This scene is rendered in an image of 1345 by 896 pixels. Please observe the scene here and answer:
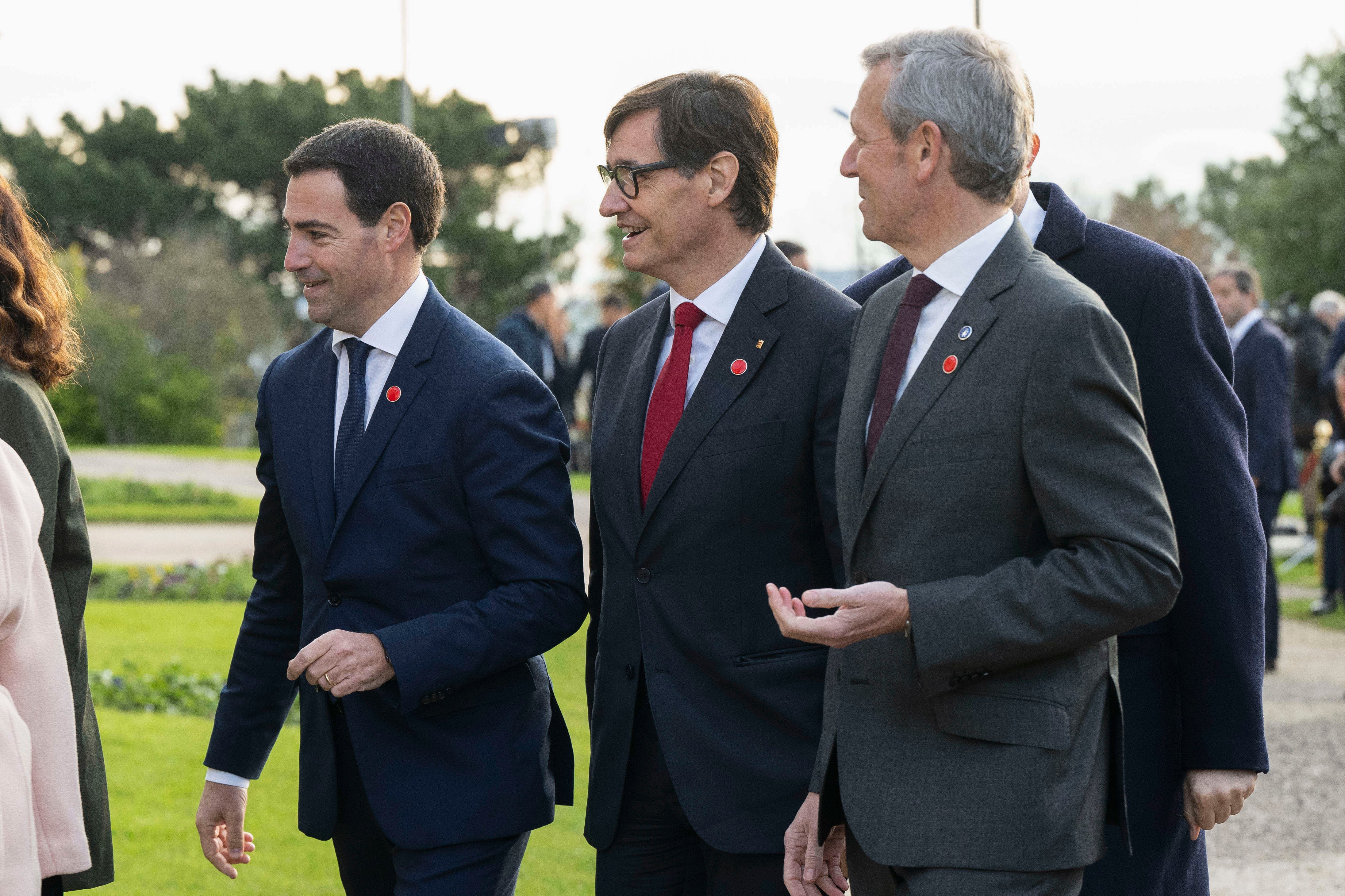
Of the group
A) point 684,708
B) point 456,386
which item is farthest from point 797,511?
point 456,386

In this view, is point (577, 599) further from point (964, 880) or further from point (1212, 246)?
point (1212, 246)

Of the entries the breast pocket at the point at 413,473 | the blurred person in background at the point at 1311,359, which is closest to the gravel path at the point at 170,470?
the blurred person in background at the point at 1311,359

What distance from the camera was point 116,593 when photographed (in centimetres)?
1133

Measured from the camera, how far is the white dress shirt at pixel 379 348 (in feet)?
9.44

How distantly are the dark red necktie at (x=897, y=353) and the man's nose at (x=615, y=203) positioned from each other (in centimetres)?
76

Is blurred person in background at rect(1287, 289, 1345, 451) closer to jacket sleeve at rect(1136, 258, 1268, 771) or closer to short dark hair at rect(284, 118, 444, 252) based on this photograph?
jacket sleeve at rect(1136, 258, 1268, 771)

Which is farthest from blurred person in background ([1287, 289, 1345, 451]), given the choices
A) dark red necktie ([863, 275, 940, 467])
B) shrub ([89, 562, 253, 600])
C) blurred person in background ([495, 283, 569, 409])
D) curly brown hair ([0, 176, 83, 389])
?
curly brown hair ([0, 176, 83, 389])

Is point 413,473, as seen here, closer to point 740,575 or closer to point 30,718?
point 740,575

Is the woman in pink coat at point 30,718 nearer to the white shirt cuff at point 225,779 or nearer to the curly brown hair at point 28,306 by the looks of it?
the curly brown hair at point 28,306

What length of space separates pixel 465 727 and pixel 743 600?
64cm

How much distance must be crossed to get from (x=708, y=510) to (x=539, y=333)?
11165 millimetres

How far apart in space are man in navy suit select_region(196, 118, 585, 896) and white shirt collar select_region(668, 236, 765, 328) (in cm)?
40

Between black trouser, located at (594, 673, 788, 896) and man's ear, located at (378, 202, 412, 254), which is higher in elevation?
man's ear, located at (378, 202, 412, 254)

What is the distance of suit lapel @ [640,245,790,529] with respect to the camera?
2.74 meters
